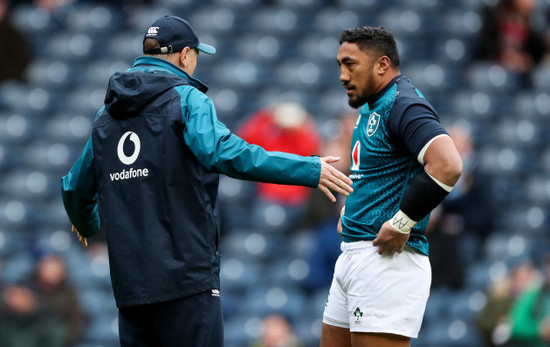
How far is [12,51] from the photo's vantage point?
13688 mm

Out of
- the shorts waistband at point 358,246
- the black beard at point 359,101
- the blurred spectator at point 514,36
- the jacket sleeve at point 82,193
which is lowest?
the shorts waistband at point 358,246

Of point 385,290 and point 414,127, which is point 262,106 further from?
point 414,127

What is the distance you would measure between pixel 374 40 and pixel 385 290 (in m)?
1.23

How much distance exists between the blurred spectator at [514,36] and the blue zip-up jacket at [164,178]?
7993 mm

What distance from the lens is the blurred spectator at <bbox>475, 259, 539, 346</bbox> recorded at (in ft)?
29.4

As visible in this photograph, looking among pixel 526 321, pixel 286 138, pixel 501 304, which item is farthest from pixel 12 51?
pixel 526 321

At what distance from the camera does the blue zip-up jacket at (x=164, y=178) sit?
4559 mm

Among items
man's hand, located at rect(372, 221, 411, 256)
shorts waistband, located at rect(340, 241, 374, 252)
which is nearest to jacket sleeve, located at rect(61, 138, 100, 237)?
shorts waistband, located at rect(340, 241, 374, 252)

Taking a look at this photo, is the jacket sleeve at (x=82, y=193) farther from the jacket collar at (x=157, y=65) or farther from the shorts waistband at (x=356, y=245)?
the shorts waistband at (x=356, y=245)

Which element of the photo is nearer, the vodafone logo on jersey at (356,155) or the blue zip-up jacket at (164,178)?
the blue zip-up jacket at (164,178)

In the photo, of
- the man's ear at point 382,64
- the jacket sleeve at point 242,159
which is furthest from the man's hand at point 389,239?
the man's ear at point 382,64

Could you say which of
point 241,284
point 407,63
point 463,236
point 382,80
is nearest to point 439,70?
point 407,63

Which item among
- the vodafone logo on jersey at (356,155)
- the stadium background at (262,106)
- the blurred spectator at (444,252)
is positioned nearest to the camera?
the vodafone logo on jersey at (356,155)

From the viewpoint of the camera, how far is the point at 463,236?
1009 cm
